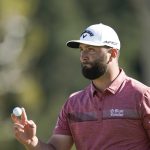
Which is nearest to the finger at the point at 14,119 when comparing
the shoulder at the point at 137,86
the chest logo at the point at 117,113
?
the chest logo at the point at 117,113

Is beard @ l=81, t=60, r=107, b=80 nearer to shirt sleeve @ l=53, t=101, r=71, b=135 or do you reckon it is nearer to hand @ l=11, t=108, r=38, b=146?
shirt sleeve @ l=53, t=101, r=71, b=135

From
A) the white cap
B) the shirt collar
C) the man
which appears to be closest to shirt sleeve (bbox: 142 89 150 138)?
the man

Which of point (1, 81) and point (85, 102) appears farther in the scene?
point (1, 81)

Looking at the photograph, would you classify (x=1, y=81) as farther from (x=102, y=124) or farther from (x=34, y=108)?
(x=102, y=124)

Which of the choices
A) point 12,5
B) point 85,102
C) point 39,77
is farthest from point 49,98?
point 85,102

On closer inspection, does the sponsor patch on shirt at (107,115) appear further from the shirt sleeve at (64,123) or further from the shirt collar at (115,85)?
the shirt collar at (115,85)

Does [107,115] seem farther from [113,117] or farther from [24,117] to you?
[24,117]

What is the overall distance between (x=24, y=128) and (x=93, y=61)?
2.73 ft

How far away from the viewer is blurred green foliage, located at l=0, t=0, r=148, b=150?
2711 centimetres

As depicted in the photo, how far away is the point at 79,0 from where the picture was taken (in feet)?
94.4

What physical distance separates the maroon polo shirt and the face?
Answer: 170 mm

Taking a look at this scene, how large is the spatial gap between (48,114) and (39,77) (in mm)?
1286

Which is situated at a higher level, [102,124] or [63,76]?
[102,124]

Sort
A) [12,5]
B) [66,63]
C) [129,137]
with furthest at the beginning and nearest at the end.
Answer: [66,63] → [12,5] → [129,137]
